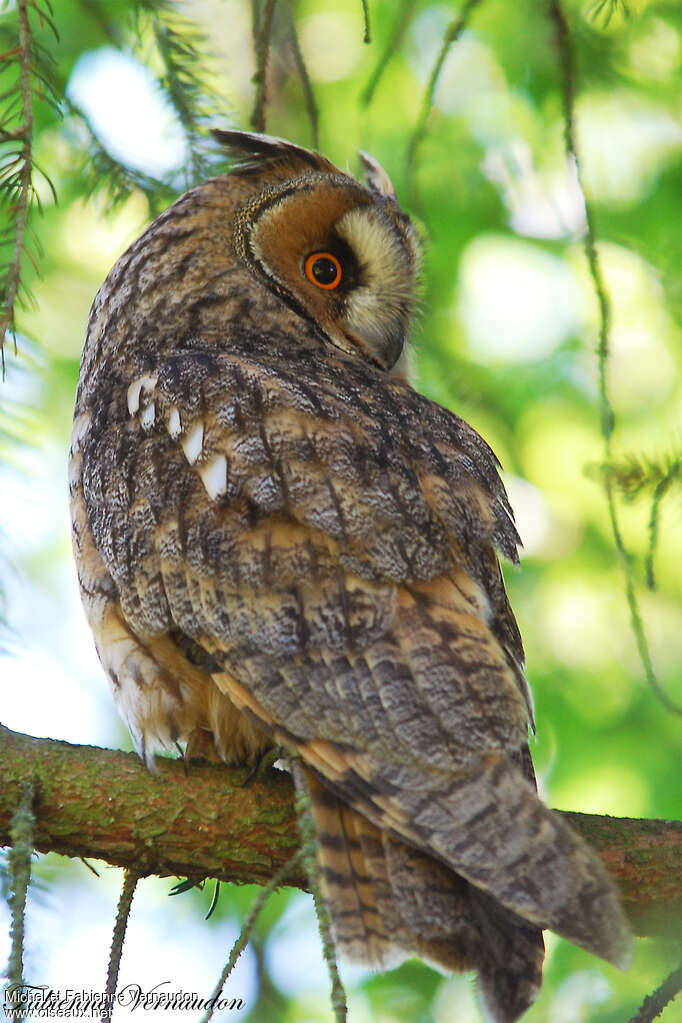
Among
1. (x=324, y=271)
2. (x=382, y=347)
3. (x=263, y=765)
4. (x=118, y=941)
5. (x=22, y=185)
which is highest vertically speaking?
(x=324, y=271)

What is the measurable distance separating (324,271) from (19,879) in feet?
5.86

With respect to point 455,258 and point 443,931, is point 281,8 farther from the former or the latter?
point 443,931

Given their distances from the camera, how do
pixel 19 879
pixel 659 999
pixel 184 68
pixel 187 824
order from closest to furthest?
pixel 19 879
pixel 659 999
pixel 187 824
pixel 184 68

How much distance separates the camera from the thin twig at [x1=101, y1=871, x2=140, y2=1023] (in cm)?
171

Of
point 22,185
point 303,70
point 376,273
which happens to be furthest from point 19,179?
point 376,273

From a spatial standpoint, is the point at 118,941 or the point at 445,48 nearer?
the point at 118,941

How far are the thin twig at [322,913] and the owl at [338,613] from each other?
156 mm

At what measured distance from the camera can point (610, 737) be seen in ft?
11.7

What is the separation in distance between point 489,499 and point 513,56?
2.19 metres

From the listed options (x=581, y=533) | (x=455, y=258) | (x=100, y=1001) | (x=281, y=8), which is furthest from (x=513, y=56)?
(x=100, y=1001)

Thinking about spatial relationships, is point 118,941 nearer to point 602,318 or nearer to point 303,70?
point 602,318

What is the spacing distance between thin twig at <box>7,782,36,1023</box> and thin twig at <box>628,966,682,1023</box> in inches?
36.1

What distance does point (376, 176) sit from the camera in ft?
10.4

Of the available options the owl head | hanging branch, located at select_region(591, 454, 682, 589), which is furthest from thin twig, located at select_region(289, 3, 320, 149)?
hanging branch, located at select_region(591, 454, 682, 589)
